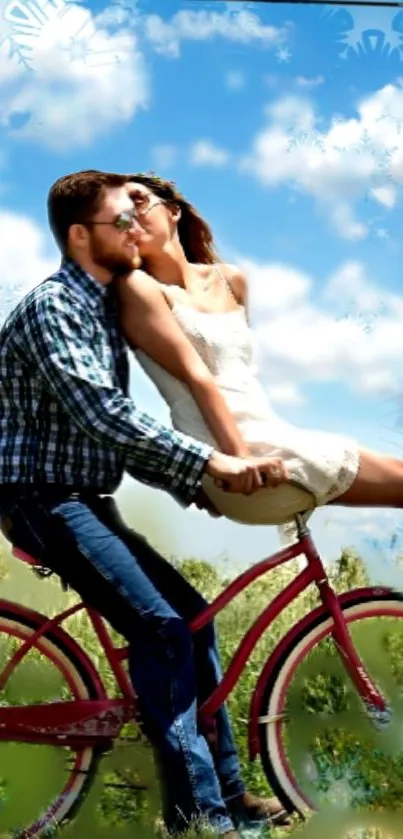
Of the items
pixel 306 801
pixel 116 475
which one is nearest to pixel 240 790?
pixel 306 801

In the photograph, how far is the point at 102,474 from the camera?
302cm

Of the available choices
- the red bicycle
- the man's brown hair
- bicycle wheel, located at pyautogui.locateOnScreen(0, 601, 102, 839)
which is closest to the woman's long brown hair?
the man's brown hair

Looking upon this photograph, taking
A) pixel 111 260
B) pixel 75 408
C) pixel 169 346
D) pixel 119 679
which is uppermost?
pixel 111 260

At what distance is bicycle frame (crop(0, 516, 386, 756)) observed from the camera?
3.09m

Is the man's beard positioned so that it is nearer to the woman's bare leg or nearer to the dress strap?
the dress strap

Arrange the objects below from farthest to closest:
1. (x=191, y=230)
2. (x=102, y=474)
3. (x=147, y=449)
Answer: (x=191, y=230) < (x=102, y=474) < (x=147, y=449)

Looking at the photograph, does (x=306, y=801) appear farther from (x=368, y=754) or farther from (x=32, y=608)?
(x=32, y=608)

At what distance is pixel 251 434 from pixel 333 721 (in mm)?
784

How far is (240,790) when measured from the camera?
3137mm

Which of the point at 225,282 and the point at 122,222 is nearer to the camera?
the point at 122,222

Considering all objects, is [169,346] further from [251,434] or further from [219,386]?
[251,434]

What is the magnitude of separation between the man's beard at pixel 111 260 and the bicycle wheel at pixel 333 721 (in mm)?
975

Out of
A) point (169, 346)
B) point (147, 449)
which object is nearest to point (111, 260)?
point (169, 346)

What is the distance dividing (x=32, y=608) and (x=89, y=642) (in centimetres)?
23
